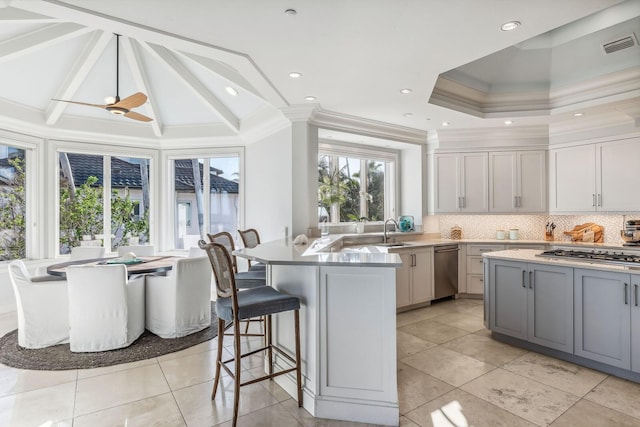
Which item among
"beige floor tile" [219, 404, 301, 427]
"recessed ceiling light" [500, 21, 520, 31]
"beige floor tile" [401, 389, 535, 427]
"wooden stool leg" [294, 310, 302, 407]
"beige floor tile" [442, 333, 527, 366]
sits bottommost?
"beige floor tile" [442, 333, 527, 366]

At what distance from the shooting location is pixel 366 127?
484 centimetres

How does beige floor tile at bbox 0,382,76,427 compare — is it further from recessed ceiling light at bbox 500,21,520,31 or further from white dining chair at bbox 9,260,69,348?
recessed ceiling light at bbox 500,21,520,31

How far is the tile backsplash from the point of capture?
16.1 ft

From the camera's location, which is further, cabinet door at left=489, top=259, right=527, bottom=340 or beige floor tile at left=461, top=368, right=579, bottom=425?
cabinet door at left=489, top=259, right=527, bottom=340

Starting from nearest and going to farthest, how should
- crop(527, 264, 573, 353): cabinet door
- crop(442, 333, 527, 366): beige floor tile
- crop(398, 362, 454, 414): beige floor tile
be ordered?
crop(398, 362, 454, 414): beige floor tile → crop(527, 264, 573, 353): cabinet door → crop(442, 333, 527, 366): beige floor tile

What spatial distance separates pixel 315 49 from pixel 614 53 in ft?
10.5

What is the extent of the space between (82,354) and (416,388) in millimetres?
3098

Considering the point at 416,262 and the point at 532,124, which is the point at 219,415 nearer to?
the point at 416,262

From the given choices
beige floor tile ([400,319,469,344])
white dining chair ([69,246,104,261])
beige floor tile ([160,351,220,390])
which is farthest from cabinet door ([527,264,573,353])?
white dining chair ([69,246,104,261])

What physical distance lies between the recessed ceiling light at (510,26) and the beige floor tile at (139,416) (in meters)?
3.43

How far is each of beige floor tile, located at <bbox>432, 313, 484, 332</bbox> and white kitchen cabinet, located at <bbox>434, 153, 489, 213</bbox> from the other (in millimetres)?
1734

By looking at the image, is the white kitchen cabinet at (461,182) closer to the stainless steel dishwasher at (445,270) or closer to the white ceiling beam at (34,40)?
the stainless steel dishwasher at (445,270)

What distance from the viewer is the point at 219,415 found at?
2301 mm

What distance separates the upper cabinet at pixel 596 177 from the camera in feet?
14.5
